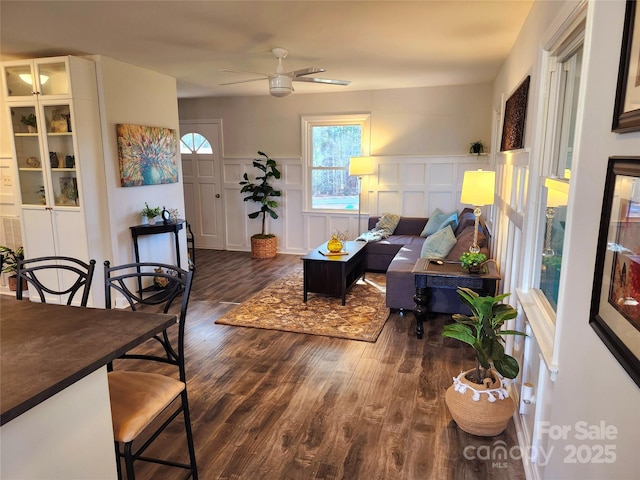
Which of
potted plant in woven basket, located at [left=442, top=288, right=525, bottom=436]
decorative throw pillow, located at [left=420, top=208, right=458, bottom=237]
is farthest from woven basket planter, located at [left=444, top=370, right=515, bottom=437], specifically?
decorative throw pillow, located at [left=420, top=208, right=458, bottom=237]

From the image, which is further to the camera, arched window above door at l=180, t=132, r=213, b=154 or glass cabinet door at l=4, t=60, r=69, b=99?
arched window above door at l=180, t=132, r=213, b=154

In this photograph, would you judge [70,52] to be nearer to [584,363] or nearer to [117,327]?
[117,327]

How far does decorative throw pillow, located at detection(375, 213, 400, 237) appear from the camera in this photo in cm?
602

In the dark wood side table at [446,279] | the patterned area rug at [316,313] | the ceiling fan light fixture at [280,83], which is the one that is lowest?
the patterned area rug at [316,313]

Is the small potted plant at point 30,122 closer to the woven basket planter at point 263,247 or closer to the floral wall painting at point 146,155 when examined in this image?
the floral wall painting at point 146,155

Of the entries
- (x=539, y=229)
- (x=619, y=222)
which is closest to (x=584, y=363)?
(x=619, y=222)

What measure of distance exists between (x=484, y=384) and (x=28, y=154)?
15.7 feet

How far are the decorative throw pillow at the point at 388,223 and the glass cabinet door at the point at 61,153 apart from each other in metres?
3.89

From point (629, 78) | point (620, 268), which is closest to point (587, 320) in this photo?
point (620, 268)

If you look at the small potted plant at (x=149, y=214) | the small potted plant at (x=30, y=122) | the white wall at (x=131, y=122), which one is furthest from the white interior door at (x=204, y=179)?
the small potted plant at (x=30, y=122)

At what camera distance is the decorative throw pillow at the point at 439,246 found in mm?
3950

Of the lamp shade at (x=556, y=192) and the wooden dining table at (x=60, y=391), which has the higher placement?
the lamp shade at (x=556, y=192)

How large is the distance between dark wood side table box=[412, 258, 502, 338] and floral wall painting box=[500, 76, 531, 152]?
102cm

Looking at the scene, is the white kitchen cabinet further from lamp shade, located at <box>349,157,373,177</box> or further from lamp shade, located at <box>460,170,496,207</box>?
lamp shade, located at <box>460,170,496,207</box>
